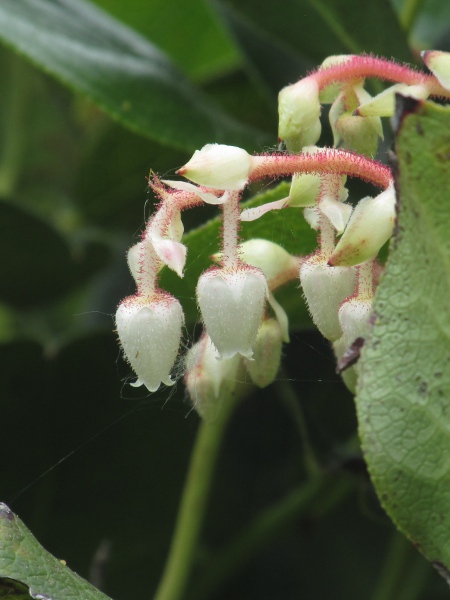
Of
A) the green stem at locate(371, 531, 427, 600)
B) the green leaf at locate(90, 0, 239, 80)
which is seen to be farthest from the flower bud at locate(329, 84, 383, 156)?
the green leaf at locate(90, 0, 239, 80)

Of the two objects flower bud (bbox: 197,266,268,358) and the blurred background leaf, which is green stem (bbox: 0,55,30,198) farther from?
flower bud (bbox: 197,266,268,358)

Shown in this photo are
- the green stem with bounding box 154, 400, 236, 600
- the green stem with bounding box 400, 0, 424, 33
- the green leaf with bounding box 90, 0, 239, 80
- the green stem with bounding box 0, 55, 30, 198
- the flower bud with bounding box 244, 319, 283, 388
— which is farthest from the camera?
the green stem with bounding box 0, 55, 30, 198

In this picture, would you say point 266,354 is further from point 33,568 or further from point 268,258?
point 33,568

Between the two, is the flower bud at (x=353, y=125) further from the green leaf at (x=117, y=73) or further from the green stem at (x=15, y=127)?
the green stem at (x=15, y=127)

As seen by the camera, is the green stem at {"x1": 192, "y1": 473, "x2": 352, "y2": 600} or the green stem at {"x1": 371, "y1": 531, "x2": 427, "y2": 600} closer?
the green stem at {"x1": 371, "y1": 531, "x2": 427, "y2": 600}

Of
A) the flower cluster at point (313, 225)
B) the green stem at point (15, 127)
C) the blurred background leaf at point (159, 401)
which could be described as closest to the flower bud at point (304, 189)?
the flower cluster at point (313, 225)
